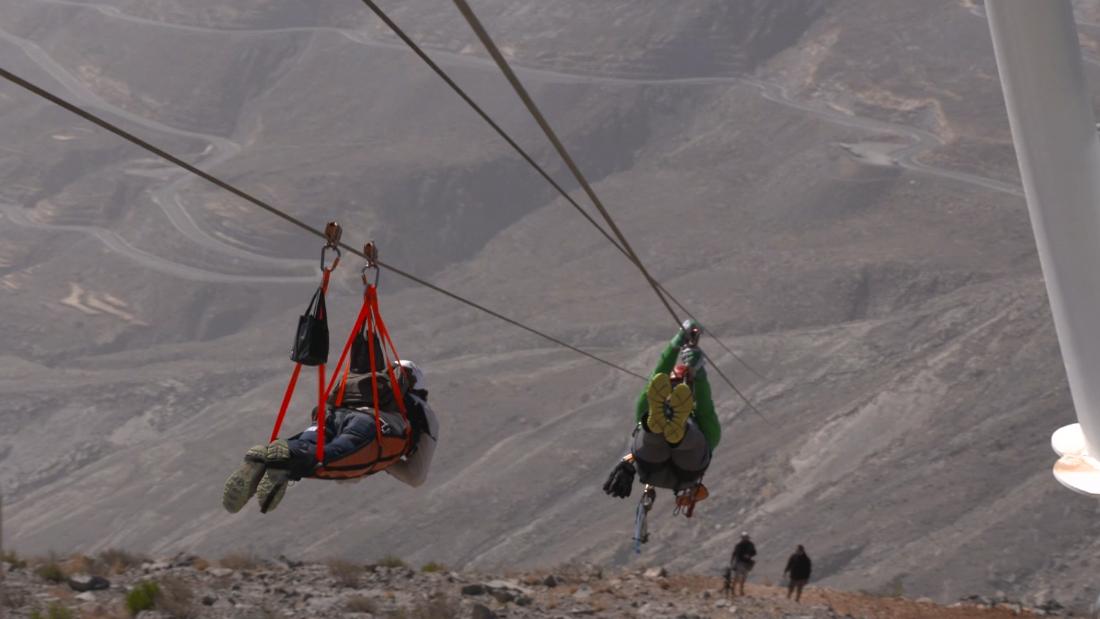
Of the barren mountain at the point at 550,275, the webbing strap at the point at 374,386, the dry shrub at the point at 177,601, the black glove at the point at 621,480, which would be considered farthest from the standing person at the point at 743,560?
the barren mountain at the point at 550,275

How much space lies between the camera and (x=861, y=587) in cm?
3581

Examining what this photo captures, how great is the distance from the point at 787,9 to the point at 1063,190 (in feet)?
303

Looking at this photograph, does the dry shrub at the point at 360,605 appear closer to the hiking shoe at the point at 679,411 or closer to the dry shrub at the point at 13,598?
the dry shrub at the point at 13,598

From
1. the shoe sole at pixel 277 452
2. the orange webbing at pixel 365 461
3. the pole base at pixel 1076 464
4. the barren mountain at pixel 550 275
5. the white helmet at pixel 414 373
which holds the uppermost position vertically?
the barren mountain at pixel 550 275

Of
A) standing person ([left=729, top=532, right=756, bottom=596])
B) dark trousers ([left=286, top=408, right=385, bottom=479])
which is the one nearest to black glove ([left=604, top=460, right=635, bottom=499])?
dark trousers ([left=286, top=408, right=385, bottom=479])

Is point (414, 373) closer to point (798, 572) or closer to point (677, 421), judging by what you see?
point (677, 421)

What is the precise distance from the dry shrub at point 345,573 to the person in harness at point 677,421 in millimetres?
9332

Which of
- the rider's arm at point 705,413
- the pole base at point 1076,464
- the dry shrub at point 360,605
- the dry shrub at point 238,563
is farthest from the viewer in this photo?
the dry shrub at point 238,563

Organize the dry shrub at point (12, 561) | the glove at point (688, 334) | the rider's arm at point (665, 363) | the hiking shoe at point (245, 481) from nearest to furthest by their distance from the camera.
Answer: the hiking shoe at point (245, 481) < the glove at point (688, 334) < the rider's arm at point (665, 363) < the dry shrub at point (12, 561)

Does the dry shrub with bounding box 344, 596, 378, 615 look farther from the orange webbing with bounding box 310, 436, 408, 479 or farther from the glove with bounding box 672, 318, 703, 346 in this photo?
the orange webbing with bounding box 310, 436, 408, 479

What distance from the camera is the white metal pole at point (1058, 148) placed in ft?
16.5

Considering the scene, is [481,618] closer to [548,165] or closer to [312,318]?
[312,318]

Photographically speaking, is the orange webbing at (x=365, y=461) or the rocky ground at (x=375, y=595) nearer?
the orange webbing at (x=365, y=461)

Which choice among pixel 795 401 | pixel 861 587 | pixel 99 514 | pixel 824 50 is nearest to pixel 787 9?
pixel 824 50
